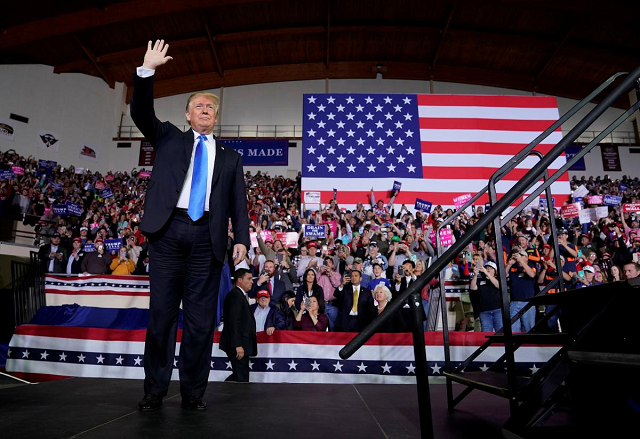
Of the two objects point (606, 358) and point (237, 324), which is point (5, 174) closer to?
point (237, 324)

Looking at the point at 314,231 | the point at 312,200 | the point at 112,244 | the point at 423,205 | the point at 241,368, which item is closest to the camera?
the point at 241,368

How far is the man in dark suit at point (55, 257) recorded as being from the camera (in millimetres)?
7636

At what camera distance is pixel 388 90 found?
19.2m

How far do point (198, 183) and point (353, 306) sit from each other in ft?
11.9

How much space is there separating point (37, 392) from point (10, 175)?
11.2m

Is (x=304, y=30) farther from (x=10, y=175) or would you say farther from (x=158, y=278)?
(x=158, y=278)

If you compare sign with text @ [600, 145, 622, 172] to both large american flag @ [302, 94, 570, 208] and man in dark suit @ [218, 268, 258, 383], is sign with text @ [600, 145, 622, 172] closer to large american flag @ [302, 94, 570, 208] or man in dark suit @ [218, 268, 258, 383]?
large american flag @ [302, 94, 570, 208]

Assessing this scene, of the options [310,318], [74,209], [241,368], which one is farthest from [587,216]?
[74,209]

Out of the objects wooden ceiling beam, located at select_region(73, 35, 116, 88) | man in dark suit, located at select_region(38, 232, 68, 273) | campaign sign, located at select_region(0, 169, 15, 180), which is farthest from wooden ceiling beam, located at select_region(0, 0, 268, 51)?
man in dark suit, located at select_region(38, 232, 68, 273)

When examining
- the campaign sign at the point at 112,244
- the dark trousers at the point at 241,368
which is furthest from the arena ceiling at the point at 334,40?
the dark trousers at the point at 241,368

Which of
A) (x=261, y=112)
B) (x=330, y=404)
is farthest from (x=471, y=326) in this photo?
(x=261, y=112)

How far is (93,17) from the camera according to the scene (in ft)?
48.5

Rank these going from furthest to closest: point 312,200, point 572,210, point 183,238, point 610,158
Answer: point 610,158 < point 312,200 < point 572,210 < point 183,238

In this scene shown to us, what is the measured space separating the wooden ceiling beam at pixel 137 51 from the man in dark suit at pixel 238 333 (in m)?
15.5
